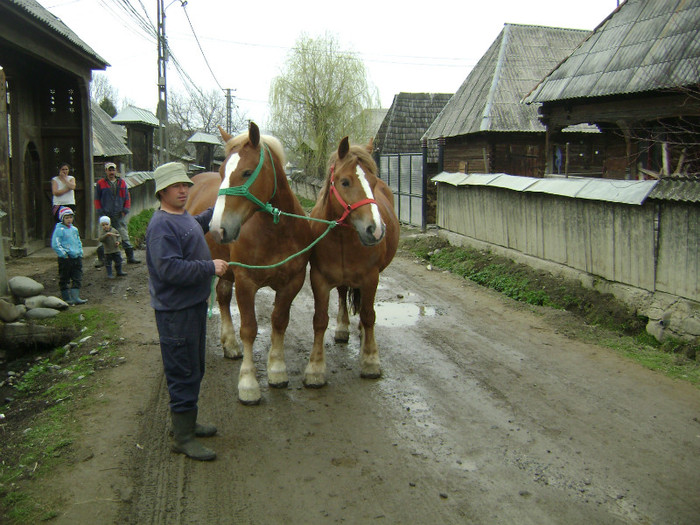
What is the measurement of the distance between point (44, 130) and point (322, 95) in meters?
19.2

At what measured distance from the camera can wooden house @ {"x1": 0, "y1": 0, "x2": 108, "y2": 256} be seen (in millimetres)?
10055

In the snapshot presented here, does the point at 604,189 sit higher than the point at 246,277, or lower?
higher

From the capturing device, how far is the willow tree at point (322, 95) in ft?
95.2

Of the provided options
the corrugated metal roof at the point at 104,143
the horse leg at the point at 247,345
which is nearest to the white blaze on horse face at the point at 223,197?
the horse leg at the point at 247,345

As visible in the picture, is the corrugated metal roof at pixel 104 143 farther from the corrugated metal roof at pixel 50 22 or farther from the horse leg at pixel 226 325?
the horse leg at pixel 226 325

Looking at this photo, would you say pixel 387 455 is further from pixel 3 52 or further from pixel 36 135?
pixel 36 135

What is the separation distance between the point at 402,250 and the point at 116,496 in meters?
10.1

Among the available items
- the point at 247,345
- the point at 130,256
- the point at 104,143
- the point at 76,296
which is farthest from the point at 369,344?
the point at 104,143

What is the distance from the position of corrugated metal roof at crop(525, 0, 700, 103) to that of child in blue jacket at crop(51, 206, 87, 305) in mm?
8353

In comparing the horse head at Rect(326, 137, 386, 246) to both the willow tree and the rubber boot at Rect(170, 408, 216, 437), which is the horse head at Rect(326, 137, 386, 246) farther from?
the willow tree

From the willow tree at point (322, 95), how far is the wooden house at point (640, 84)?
1860cm

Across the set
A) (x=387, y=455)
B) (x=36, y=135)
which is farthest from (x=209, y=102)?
(x=387, y=455)

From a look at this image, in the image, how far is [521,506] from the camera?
3.05 meters

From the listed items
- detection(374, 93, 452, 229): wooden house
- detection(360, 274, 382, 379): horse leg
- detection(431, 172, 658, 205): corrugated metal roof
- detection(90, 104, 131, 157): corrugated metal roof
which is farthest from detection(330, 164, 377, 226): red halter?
detection(90, 104, 131, 157): corrugated metal roof
